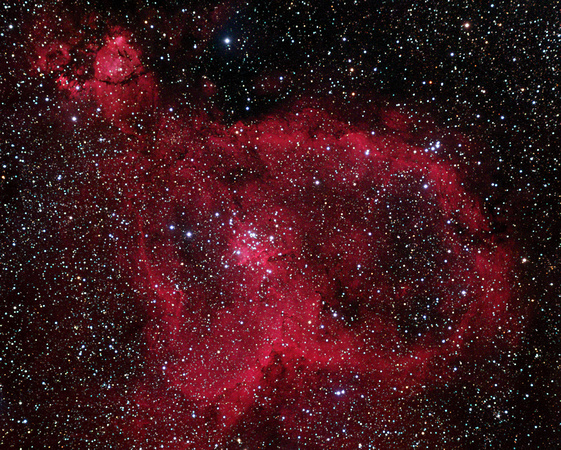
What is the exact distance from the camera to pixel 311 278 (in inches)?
29.1

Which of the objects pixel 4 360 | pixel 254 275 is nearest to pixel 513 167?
pixel 254 275

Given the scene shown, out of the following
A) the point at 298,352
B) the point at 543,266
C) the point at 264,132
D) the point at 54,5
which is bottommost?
the point at 298,352

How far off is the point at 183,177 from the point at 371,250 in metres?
0.51

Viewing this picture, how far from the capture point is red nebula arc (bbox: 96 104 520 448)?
72cm

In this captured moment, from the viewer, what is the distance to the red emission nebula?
72cm

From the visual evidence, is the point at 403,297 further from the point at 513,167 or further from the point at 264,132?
the point at 264,132

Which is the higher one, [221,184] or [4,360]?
[221,184]

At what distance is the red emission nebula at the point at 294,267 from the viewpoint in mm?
718

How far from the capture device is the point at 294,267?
0.74 meters

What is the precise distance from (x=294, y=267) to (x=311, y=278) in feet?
0.17

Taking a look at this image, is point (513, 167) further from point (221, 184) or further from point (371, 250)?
point (221, 184)

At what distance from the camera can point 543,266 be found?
752 millimetres

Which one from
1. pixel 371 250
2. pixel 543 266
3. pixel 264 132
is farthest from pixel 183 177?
pixel 543 266

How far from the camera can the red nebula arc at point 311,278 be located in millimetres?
724
